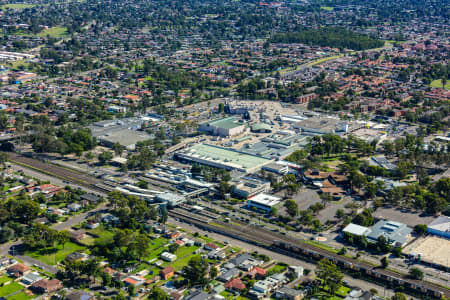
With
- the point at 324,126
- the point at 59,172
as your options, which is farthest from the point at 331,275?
the point at 324,126

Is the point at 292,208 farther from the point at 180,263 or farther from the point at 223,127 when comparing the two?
the point at 223,127

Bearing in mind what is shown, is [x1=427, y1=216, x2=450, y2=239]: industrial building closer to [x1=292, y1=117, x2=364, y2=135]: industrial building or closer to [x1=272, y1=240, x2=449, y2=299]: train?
[x1=272, y1=240, x2=449, y2=299]: train

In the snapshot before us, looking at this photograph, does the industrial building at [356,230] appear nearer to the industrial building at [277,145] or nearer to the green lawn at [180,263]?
the green lawn at [180,263]

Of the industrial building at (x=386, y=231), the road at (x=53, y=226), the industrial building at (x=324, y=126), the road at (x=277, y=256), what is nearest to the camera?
the road at (x=277, y=256)

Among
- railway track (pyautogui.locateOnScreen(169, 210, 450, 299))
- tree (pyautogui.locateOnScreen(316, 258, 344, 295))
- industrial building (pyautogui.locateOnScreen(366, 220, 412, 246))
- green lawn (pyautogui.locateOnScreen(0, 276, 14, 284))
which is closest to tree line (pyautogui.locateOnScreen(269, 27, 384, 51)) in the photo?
industrial building (pyautogui.locateOnScreen(366, 220, 412, 246))

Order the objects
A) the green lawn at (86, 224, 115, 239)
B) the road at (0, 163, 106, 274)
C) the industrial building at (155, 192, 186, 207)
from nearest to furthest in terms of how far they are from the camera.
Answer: the road at (0, 163, 106, 274) → the green lawn at (86, 224, 115, 239) → the industrial building at (155, 192, 186, 207)

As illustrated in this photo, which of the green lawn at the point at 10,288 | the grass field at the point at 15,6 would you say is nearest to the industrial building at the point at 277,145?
the green lawn at the point at 10,288
